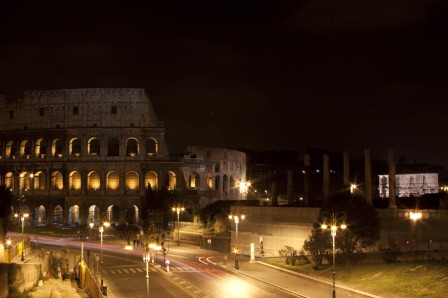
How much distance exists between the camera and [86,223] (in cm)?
9738

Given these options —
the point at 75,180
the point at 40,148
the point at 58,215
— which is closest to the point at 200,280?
the point at 75,180

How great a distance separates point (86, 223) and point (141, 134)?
52.8 ft

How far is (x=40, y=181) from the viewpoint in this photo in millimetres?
103375

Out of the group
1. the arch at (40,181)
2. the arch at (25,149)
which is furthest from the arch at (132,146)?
the arch at (25,149)

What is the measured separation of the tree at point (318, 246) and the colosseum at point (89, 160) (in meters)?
52.0

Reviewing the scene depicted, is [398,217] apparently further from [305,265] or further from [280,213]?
[280,213]

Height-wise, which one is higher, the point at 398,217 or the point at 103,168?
the point at 103,168

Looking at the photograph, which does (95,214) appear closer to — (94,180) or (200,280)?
(94,180)

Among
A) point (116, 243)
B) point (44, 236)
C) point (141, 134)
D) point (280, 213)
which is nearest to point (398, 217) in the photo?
point (280, 213)

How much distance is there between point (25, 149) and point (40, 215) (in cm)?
1142

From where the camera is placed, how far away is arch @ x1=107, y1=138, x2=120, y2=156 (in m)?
105

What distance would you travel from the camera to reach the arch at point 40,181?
102 metres

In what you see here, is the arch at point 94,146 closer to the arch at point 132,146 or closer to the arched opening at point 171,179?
the arch at point 132,146

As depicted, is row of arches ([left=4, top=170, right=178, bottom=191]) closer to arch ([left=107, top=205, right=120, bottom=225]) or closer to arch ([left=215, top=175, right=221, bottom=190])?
arch ([left=107, top=205, right=120, bottom=225])
